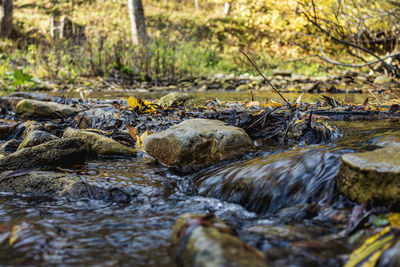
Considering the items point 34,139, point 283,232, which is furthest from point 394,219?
point 34,139

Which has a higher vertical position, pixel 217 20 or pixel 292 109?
pixel 217 20

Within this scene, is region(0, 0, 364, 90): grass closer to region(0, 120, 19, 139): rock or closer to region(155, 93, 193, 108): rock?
region(155, 93, 193, 108): rock

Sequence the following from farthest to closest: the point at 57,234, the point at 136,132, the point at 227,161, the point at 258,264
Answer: the point at 136,132 → the point at 227,161 → the point at 57,234 → the point at 258,264

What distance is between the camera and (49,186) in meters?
1.99

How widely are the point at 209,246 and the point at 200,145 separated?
146 cm

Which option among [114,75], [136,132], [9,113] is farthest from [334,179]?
[114,75]

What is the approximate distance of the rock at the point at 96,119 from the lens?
3564 mm

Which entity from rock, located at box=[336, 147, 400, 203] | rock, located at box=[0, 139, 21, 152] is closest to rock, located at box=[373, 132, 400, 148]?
rock, located at box=[336, 147, 400, 203]

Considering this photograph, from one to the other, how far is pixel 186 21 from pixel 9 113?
19.4m

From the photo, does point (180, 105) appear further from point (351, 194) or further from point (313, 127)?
point (351, 194)

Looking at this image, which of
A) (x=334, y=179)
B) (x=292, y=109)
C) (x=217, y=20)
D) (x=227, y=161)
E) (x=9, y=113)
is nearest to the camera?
(x=334, y=179)

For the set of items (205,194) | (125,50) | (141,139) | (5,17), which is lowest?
(205,194)

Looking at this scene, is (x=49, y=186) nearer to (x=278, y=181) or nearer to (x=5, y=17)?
(x=278, y=181)

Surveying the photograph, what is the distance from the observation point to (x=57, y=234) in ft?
4.65
